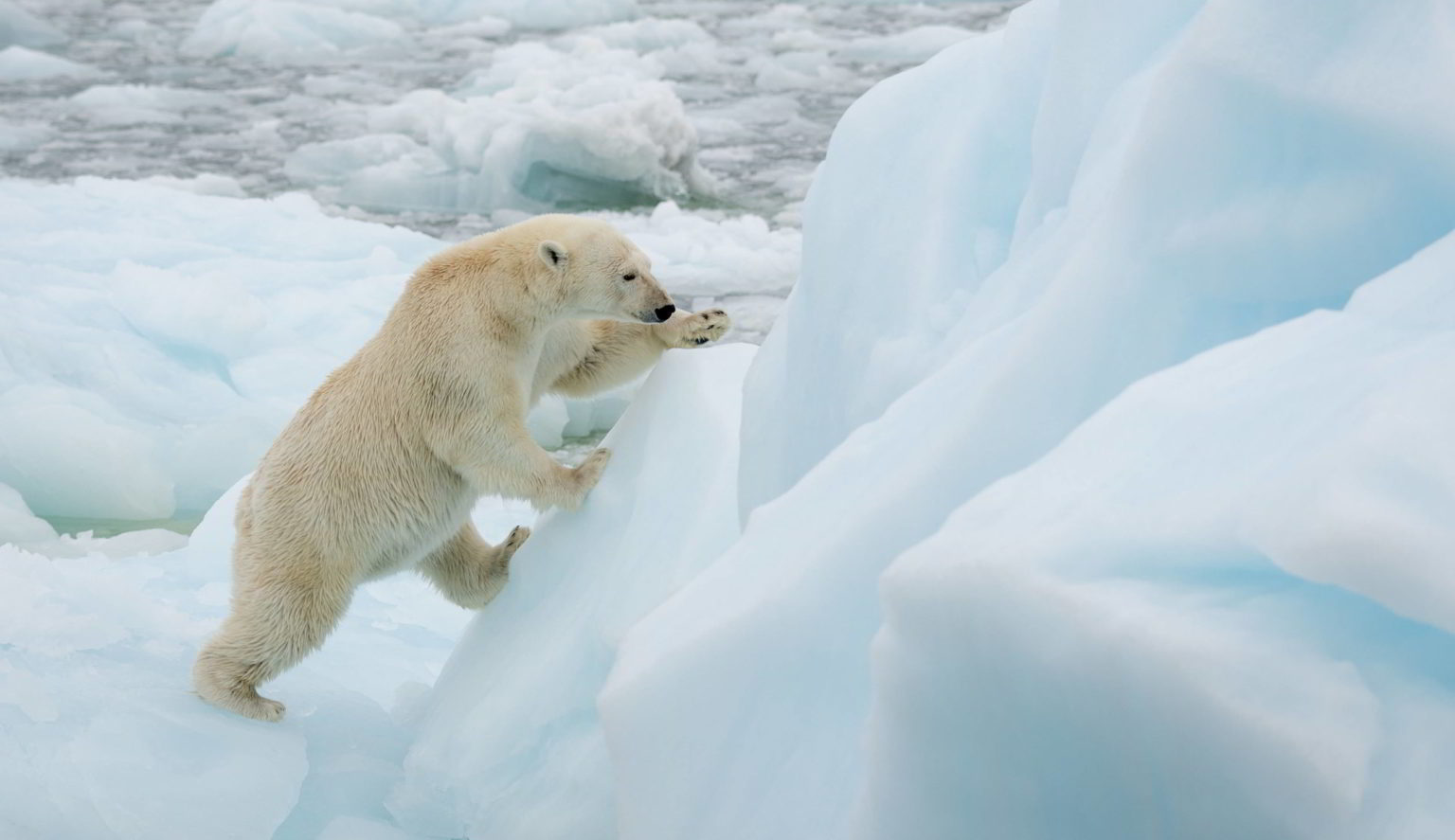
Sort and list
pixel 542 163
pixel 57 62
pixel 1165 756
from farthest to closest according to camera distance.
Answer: pixel 57 62 → pixel 542 163 → pixel 1165 756

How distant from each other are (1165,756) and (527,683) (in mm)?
1620

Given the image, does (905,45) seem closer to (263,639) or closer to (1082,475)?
(263,639)

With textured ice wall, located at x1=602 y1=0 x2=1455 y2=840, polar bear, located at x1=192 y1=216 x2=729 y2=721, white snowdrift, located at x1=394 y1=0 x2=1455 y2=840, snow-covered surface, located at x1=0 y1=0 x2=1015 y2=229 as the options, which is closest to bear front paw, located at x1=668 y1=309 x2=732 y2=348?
polar bear, located at x1=192 y1=216 x2=729 y2=721

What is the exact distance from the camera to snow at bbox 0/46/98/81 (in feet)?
37.8

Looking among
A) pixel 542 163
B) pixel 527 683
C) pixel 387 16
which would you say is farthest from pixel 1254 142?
pixel 387 16

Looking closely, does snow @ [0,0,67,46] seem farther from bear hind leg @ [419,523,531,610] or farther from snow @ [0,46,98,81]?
bear hind leg @ [419,523,531,610]

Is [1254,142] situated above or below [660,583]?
above

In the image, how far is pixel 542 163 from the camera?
8.70 metres

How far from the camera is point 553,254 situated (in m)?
3.03

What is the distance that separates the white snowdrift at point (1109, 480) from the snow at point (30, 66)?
1095 cm

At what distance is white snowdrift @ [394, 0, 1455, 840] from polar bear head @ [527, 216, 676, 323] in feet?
2.56

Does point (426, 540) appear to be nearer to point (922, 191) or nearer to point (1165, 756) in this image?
point (922, 191)

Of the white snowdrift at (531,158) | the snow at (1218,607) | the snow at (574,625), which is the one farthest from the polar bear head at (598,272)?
the white snowdrift at (531,158)

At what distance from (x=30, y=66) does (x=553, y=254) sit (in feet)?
33.6
